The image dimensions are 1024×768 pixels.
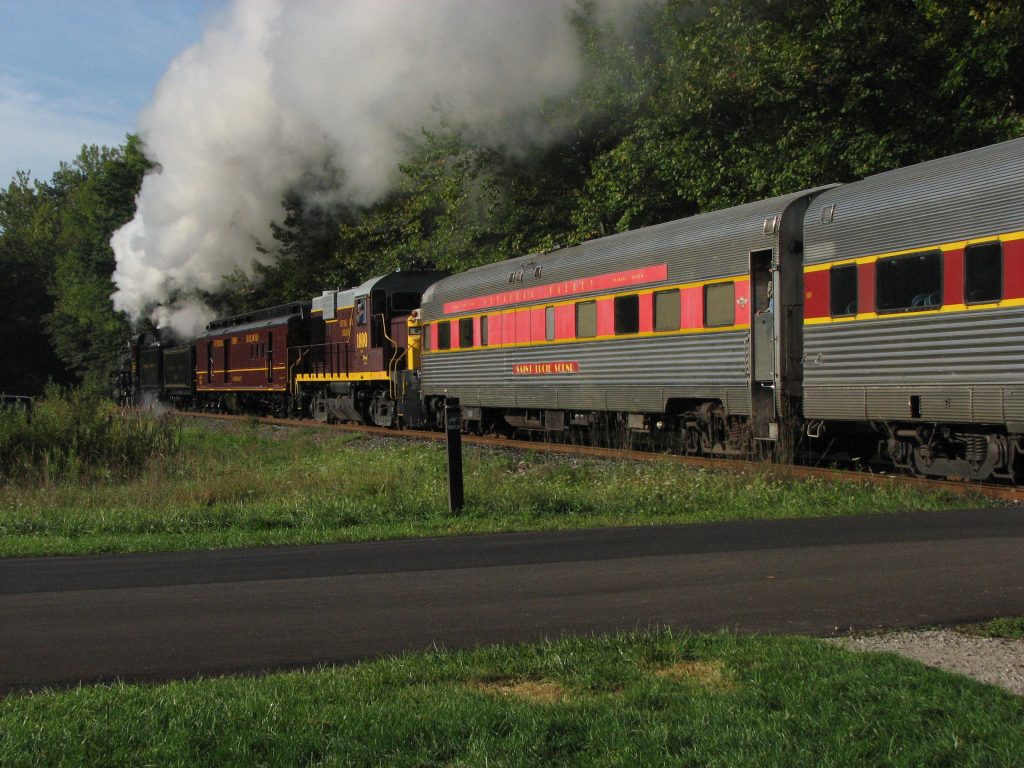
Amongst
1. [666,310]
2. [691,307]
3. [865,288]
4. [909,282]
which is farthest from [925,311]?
[666,310]

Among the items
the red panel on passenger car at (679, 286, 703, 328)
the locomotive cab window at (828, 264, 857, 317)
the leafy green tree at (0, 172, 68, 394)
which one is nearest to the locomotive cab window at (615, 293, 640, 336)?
the red panel on passenger car at (679, 286, 703, 328)

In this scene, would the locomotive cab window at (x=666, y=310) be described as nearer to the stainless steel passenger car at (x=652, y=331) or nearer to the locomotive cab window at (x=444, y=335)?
the stainless steel passenger car at (x=652, y=331)

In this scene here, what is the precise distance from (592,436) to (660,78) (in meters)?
9.75

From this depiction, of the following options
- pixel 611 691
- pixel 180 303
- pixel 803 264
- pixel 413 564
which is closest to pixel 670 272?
pixel 803 264

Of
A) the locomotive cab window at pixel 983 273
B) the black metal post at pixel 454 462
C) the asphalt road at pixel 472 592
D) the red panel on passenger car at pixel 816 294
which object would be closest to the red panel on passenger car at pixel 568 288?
the red panel on passenger car at pixel 816 294

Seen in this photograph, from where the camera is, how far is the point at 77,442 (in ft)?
59.8

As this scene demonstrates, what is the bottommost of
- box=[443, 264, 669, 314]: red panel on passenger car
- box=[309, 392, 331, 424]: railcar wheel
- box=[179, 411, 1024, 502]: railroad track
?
box=[179, 411, 1024, 502]: railroad track

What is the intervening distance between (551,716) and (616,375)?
13.5 meters

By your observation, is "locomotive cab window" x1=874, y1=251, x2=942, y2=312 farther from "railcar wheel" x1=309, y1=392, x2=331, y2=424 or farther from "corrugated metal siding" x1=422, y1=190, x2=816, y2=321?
"railcar wheel" x1=309, y1=392, x2=331, y2=424

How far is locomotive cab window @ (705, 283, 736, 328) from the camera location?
50.5ft

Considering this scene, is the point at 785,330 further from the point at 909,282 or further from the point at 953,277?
the point at 953,277

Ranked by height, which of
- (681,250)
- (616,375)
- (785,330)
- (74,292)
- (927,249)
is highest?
(74,292)

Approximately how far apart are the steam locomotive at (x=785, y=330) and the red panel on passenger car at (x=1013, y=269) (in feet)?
0.08

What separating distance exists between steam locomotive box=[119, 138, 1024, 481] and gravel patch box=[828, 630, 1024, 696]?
6192mm
